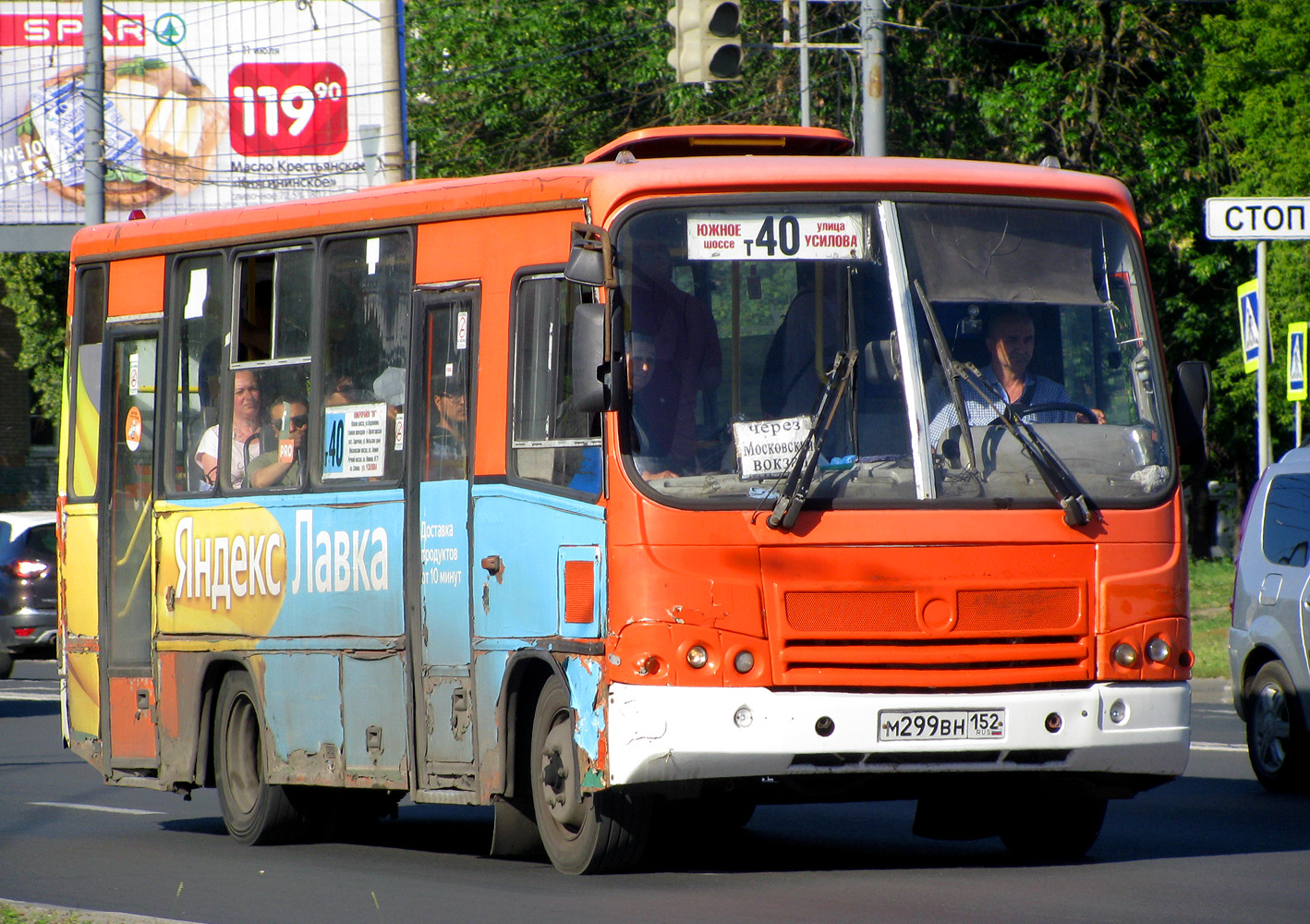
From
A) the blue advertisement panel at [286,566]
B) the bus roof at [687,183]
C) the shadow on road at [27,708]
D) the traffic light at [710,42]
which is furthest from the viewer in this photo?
the shadow on road at [27,708]

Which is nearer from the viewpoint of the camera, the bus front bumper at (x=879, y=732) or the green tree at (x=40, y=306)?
the bus front bumper at (x=879, y=732)

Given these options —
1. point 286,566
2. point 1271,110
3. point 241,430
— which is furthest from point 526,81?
point 286,566

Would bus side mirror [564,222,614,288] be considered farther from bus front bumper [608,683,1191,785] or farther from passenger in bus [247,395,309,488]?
passenger in bus [247,395,309,488]

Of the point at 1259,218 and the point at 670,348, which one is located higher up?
the point at 1259,218

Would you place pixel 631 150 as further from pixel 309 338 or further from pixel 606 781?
pixel 606 781

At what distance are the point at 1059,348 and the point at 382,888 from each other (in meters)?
3.46

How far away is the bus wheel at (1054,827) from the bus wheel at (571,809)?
6.21 ft

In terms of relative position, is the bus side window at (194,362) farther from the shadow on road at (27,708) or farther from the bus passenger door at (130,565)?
the shadow on road at (27,708)

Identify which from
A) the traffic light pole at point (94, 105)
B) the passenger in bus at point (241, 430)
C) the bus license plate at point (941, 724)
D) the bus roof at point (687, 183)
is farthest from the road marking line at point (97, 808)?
the traffic light pole at point (94, 105)

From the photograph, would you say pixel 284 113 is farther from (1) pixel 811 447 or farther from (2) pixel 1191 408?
(1) pixel 811 447

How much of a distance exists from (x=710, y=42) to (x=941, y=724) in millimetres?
8152

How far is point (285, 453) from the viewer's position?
10.7 metres

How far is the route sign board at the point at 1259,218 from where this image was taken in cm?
1495

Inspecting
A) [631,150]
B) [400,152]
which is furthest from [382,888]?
[400,152]
